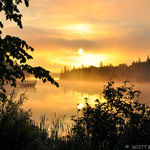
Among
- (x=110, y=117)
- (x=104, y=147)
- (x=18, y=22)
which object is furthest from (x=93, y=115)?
(x=18, y=22)

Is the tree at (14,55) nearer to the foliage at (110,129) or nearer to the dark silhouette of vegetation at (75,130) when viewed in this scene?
the dark silhouette of vegetation at (75,130)

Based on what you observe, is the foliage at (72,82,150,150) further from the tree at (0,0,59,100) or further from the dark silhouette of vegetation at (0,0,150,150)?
the tree at (0,0,59,100)

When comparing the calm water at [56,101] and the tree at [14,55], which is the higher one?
the calm water at [56,101]

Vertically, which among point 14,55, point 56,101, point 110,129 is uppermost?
point 56,101

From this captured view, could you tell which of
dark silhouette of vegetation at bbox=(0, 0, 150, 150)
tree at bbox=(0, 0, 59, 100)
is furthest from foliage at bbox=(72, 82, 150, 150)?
tree at bbox=(0, 0, 59, 100)

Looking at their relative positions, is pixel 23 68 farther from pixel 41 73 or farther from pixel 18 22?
pixel 18 22

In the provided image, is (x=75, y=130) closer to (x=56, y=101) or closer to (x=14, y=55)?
(x=14, y=55)

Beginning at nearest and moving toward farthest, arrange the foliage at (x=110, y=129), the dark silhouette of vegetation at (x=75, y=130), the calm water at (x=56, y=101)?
the dark silhouette of vegetation at (x=75, y=130)
the foliage at (x=110, y=129)
the calm water at (x=56, y=101)

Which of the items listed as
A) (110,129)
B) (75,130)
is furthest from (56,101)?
(110,129)

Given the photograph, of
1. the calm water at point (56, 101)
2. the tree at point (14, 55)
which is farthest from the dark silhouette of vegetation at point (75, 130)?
the calm water at point (56, 101)

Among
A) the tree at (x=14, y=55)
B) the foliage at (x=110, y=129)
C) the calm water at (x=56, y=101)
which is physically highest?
the calm water at (x=56, y=101)

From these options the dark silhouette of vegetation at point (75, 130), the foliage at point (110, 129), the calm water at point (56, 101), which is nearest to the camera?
the dark silhouette of vegetation at point (75, 130)

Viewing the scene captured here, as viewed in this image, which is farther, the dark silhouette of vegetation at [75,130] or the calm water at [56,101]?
the calm water at [56,101]

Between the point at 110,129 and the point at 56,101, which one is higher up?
the point at 56,101
